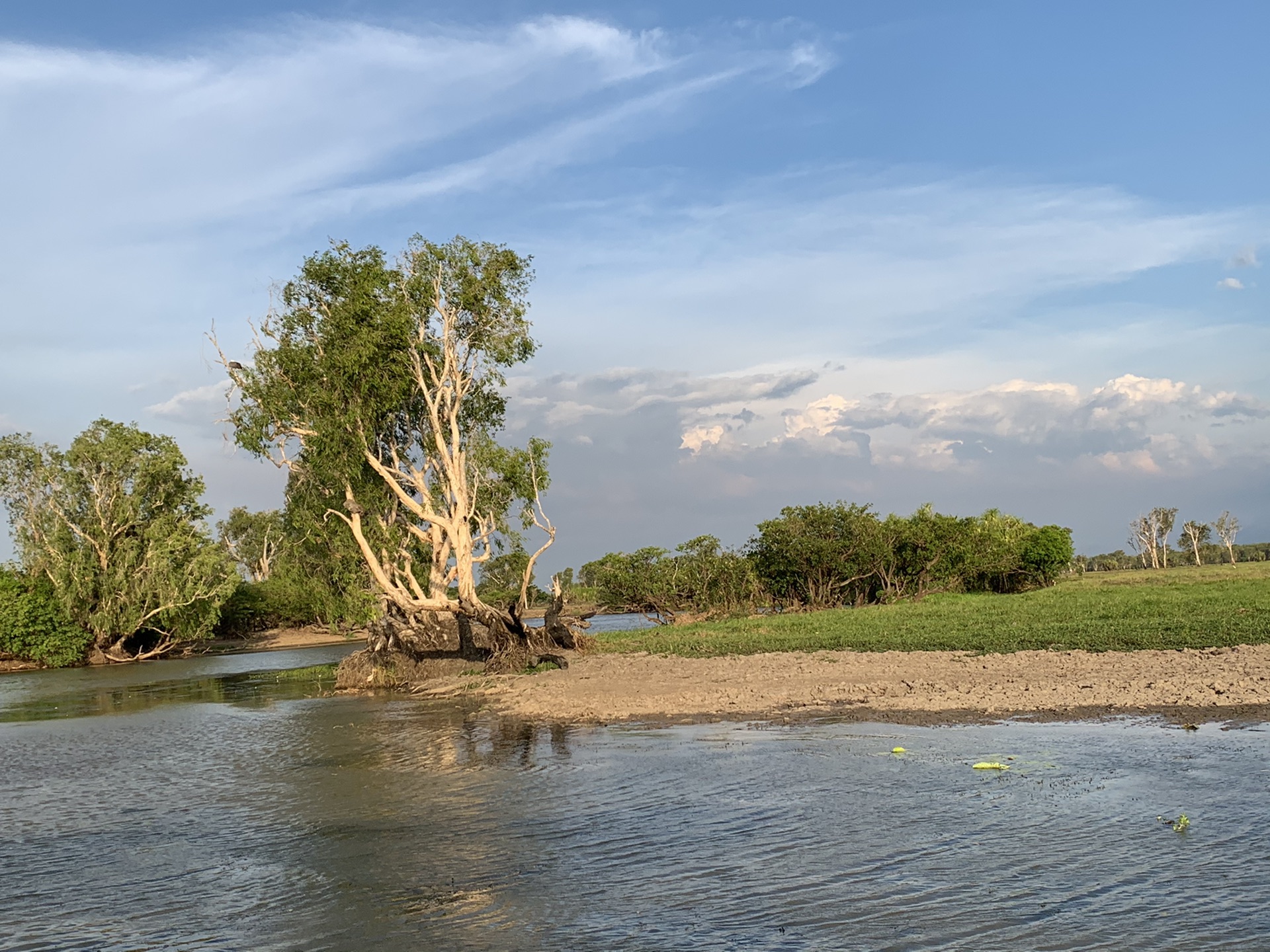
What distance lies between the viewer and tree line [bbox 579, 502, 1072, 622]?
44.6 metres

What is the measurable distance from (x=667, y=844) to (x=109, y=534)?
47.1 m

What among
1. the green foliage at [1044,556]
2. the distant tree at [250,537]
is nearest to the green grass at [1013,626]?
the green foliage at [1044,556]

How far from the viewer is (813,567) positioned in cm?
4569

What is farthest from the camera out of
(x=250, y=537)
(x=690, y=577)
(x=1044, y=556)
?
(x=250, y=537)

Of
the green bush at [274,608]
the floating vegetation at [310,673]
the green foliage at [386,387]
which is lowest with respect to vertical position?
the floating vegetation at [310,673]

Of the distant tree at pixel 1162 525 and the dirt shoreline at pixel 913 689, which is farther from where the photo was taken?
the distant tree at pixel 1162 525

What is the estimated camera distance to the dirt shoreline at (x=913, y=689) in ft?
50.5

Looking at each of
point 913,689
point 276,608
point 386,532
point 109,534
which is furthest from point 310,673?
point 276,608

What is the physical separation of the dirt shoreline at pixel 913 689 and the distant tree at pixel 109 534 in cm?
3036

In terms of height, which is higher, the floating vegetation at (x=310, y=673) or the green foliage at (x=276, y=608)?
the green foliage at (x=276, y=608)

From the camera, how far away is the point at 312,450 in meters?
29.3

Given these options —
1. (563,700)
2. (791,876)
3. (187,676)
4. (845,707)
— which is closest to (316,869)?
(791,876)

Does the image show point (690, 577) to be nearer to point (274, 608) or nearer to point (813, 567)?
point (813, 567)

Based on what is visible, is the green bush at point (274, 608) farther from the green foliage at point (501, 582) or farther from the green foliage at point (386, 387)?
the green foliage at point (386, 387)
